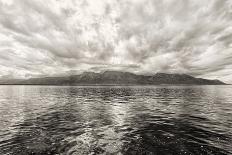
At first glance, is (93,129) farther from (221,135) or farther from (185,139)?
(221,135)

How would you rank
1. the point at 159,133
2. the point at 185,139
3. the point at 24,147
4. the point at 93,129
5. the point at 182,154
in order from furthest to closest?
the point at 93,129 < the point at 159,133 < the point at 185,139 < the point at 24,147 < the point at 182,154

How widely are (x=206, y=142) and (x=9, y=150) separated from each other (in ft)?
70.9

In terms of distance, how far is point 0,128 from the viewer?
21.1 metres

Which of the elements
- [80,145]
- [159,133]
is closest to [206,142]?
[159,133]

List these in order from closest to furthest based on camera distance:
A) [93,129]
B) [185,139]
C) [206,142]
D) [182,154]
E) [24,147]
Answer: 1. [182,154]
2. [24,147]
3. [206,142]
4. [185,139]
5. [93,129]

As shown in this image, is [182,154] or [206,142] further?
[206,142]

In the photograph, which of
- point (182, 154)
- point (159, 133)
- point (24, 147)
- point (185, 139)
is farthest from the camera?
point (159, 133)

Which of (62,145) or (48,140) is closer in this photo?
(62,145)

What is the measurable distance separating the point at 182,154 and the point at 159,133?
5.84 m

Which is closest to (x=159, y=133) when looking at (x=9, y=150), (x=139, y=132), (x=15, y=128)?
(x=139, y=132)

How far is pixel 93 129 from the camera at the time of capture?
2095 cm

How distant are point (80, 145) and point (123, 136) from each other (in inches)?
222

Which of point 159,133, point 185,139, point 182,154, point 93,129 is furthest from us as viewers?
point 93,129

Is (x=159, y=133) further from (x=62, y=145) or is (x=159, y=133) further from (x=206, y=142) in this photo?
(x=62, y=145)
